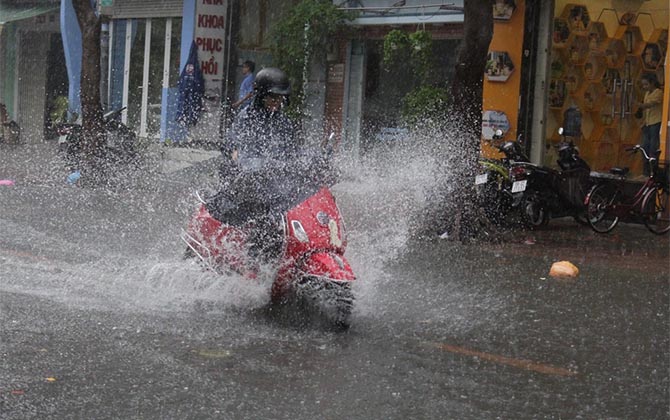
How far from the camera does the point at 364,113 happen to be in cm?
1944

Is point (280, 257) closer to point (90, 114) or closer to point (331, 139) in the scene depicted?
point (331, 139)

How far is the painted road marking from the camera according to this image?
633 cm

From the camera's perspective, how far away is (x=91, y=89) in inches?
682

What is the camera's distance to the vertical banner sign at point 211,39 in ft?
70.4

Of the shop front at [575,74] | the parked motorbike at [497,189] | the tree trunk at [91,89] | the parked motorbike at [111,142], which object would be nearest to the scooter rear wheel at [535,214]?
the parked motorbike at [497,189]

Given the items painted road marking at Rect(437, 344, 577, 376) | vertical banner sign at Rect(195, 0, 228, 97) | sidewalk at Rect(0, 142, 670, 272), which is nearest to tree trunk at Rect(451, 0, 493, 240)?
sidewalk at Rect(0, 142, 670, 272)

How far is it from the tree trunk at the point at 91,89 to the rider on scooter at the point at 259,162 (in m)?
10.1

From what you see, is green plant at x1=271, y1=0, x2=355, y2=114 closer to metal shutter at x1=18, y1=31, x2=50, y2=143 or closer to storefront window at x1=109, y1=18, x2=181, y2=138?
storefront window at x1=109, y1=18, x2=181, y2=138

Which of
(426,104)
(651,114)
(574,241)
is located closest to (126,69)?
(426,104)

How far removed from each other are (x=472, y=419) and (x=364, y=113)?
1444cm

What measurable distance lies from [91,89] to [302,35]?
12.6ft

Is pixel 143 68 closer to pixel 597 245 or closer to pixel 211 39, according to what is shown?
pixel 211 39

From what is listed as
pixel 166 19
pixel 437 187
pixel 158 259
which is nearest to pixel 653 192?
pixel 437 187

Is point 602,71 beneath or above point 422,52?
beneath
